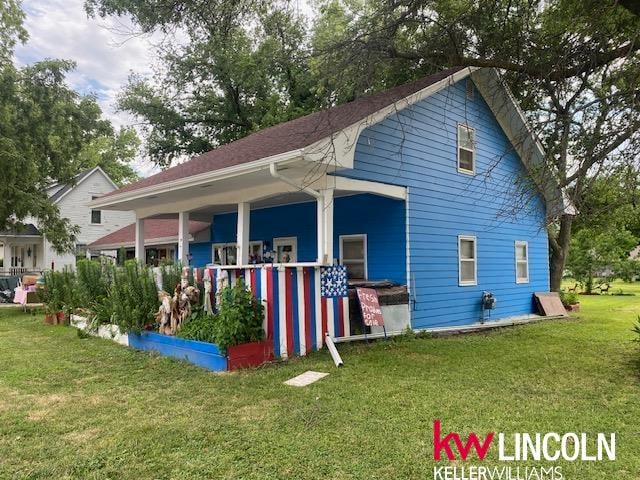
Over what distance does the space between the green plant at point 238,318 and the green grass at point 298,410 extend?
1.66ft

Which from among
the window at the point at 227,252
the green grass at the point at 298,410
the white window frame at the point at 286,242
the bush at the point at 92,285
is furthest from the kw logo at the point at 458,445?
the window at the point at 227,252

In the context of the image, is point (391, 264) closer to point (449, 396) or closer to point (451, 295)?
point (451, 295)

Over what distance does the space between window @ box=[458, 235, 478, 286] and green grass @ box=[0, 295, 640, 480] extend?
345 cm

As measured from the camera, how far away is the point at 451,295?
10430mm

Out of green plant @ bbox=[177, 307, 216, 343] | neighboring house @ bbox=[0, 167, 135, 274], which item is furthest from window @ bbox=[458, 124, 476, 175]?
neighboring house @ bbox=[0, 167, 135, 274]

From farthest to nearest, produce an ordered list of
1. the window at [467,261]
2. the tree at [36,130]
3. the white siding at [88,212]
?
the white siding at [88,212], the tree at [36,130], the window at [467,261]

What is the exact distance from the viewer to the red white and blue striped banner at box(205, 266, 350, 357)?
668 cm

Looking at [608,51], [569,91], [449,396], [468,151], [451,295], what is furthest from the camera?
[468,151]

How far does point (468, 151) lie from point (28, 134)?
13.6 metres

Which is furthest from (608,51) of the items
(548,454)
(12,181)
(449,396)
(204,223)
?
(12,181)

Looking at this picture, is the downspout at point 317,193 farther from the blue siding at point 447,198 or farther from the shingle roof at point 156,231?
the shingle roof at point 156,231

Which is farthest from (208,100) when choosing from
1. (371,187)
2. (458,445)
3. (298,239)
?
(458,445)

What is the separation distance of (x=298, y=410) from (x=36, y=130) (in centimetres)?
1506

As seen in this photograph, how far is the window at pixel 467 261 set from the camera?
1085cm
